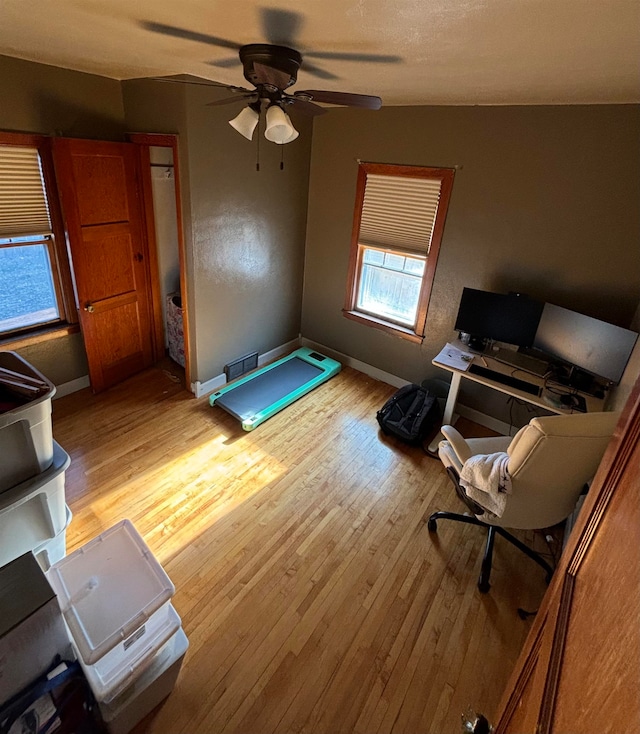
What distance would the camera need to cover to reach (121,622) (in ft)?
4.80

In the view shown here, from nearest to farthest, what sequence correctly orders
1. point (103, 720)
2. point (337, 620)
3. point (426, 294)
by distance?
point (103, 720) → point (337, 620) → point (426, 294)

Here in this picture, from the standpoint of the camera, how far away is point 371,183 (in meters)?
3.73

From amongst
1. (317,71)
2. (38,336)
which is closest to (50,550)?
(38,336)

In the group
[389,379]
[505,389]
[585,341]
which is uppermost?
[585,341]

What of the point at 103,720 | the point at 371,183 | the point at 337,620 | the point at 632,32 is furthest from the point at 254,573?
the point at 371,183

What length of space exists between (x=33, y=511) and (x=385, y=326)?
3.22 meters

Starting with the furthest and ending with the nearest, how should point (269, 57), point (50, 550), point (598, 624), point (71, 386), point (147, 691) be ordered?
1. point (71, 386)
2. point (50, 550)
3. point (269, 57)
4. point (147, 691)
5. point (598, 624)

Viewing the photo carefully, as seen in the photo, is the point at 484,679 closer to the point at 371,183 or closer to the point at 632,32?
the point at 632,32

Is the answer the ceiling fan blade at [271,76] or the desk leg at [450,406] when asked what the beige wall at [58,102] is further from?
the desk leg at [450,406]

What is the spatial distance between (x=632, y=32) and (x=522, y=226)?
6.17 ft

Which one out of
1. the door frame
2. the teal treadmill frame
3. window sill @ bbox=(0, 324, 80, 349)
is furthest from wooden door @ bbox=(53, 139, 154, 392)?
the teal treadmill frame

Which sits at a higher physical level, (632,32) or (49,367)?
(632,32)

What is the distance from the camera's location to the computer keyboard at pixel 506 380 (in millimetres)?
2916

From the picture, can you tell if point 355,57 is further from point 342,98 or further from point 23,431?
point 23,431
